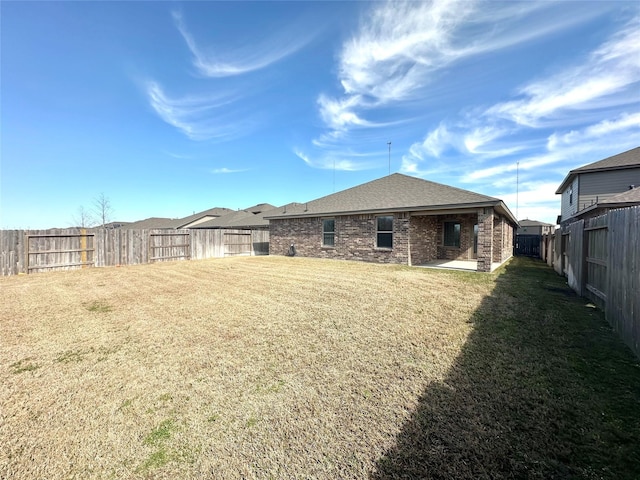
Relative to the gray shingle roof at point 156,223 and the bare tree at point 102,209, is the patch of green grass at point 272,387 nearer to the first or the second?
the bare tree at point 102,209

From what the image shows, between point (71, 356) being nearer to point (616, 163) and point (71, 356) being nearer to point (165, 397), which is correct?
point (165, 397)

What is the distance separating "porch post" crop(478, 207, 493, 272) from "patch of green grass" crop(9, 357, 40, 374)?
41.2 ft

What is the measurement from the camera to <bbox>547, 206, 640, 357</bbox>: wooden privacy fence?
3678mm

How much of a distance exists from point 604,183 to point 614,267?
15446mm

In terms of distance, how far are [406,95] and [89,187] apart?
131 feet

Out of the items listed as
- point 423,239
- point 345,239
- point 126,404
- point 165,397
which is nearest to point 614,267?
point 165,397

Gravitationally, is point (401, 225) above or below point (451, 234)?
above

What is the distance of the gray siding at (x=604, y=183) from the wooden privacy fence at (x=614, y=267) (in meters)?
11.7

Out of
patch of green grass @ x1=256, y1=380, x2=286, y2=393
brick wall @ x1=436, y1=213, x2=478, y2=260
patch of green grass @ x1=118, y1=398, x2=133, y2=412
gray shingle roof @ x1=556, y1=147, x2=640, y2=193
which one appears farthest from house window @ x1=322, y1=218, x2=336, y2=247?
gray shingle roof @ x1=556, y1=147, x2=640, y2=193

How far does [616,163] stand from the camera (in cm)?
1445

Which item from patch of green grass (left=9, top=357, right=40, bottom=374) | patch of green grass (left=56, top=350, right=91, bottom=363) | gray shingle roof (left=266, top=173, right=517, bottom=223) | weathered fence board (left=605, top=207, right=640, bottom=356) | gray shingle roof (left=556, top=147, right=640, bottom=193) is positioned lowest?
patch of green grass (left=9, top=357, right=40, bottom=374)

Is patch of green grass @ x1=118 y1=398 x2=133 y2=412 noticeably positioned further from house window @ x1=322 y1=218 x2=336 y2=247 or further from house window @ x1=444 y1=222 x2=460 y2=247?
house window @ x1=444 y1=222 x2=460 y2=247

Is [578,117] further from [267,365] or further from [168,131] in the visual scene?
[168,131]

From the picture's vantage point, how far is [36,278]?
10.2m
